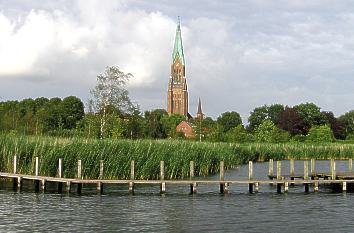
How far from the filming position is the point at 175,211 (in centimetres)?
2494

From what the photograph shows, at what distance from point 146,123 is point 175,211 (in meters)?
61.3

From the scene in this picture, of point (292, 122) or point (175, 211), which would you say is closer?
point (175, 211)

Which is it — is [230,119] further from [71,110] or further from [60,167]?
[60,167]

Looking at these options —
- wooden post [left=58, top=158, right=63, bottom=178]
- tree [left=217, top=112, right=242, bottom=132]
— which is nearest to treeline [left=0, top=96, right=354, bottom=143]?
tree [left=217, top=112, right=242, bottom=132]

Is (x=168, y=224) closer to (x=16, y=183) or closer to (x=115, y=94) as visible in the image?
(x=16, y=183)

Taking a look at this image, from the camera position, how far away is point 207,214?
24.1 meters

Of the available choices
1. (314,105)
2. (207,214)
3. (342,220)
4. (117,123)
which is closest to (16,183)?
(207,214)

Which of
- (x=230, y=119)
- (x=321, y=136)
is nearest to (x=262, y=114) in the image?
(x=230, y=119)

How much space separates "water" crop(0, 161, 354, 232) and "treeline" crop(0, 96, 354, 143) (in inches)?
732

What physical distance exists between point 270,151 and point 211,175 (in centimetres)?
2533

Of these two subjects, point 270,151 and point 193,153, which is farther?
point 270,151

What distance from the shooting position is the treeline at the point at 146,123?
55.7 m

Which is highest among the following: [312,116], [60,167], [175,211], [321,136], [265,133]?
[312,116]

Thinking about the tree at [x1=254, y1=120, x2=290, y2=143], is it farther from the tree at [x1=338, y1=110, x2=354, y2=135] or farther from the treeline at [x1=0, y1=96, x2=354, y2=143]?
the tree at [x1=338, y1=110, x2=354, y2=135]
